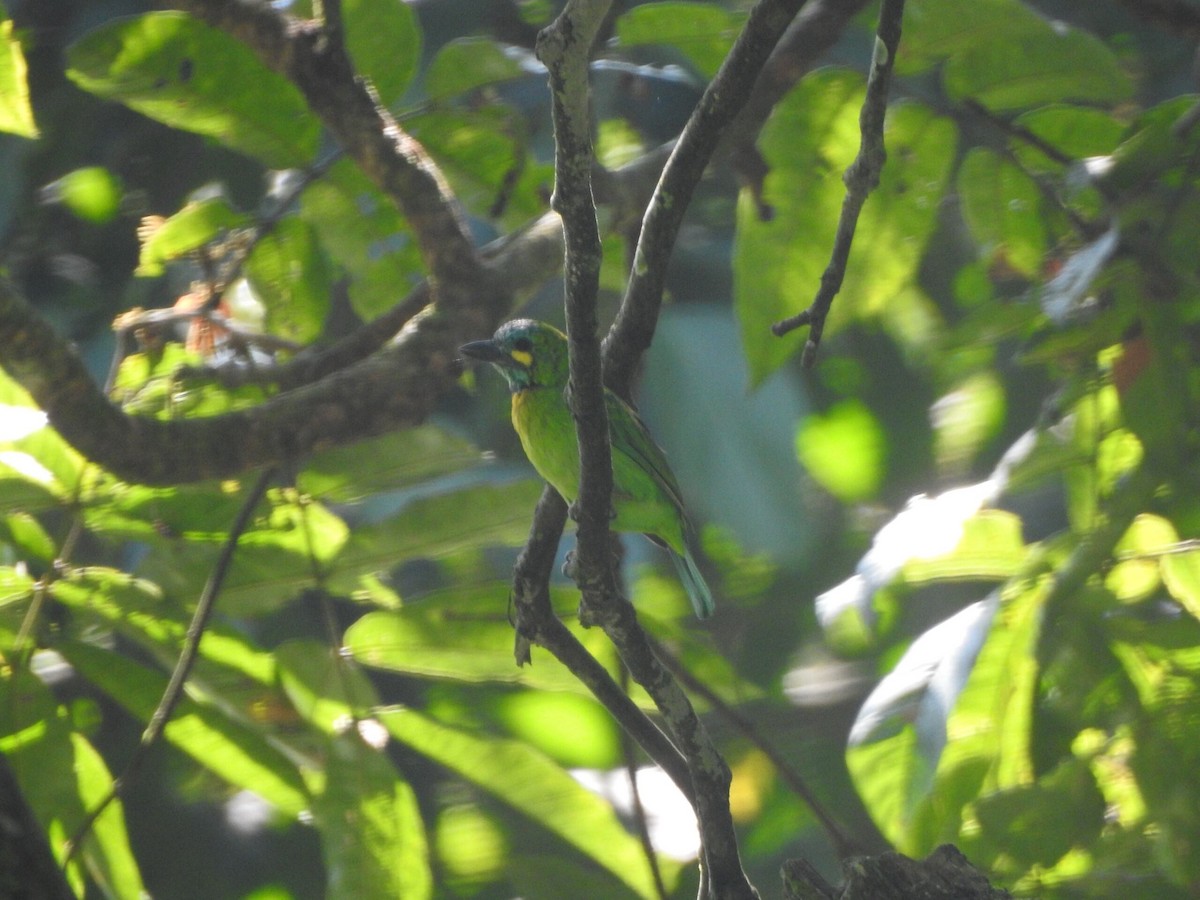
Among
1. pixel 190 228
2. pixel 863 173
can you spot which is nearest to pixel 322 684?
pixel 190 228

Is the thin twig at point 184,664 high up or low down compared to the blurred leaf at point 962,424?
up

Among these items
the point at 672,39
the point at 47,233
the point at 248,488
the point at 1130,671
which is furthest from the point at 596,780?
the point at 47,233

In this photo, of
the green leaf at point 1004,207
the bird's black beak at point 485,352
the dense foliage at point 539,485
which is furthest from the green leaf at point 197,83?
the green leaf at point 1004,207

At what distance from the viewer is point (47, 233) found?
400 cm

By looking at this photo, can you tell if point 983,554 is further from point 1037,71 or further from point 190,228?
point 190,228

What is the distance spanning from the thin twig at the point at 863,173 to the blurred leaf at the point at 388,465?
0.95 metres

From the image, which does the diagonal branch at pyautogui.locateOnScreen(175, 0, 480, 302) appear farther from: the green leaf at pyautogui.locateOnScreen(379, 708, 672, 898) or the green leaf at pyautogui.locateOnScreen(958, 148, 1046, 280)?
the green leaf at pyautogui.locateOnScreen(958, 148, 1046, 280)

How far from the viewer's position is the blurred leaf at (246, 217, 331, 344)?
9.68 feet

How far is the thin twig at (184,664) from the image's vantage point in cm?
206

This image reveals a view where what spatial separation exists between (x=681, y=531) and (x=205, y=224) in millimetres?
A: 1240

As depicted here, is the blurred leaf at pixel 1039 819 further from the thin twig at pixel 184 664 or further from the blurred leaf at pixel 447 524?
the thin twig at pixel 184 664

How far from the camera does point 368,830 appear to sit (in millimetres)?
2137

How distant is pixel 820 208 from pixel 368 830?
149 centimetres

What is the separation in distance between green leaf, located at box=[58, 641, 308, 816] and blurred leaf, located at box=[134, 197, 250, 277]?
3.00 ft
